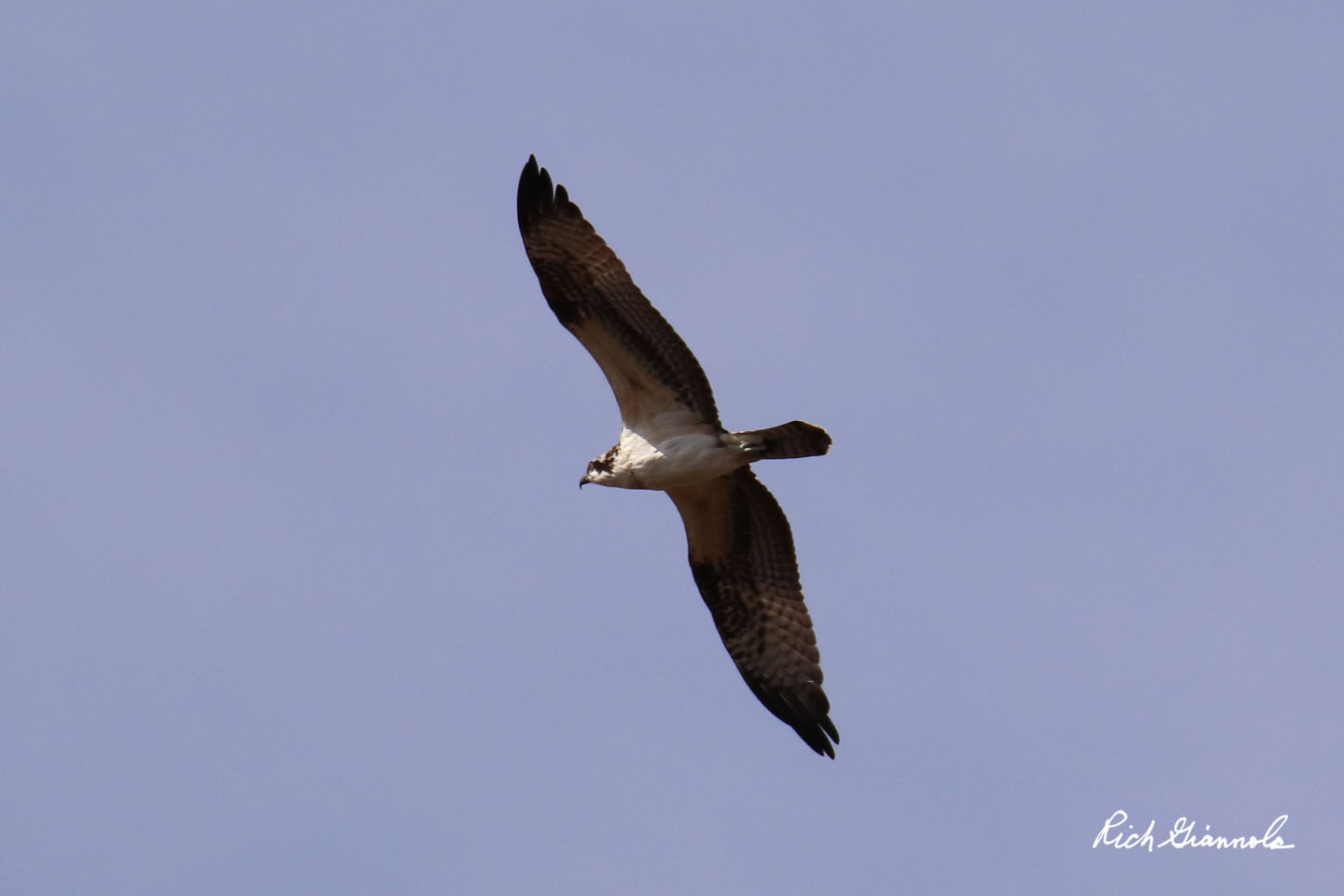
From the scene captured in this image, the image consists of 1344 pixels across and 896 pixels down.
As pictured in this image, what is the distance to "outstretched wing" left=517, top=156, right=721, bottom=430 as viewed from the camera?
43.8 ft

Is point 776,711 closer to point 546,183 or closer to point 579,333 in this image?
point 579,333

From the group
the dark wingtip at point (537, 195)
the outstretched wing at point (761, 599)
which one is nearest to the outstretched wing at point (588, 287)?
the dark wingtip at point (537, 195)

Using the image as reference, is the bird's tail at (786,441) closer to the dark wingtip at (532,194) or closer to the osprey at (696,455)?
the osprey at (696,455)

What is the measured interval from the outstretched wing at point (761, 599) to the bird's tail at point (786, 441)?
0.98 m

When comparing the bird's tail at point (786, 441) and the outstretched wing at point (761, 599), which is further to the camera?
the outstretched wing at point (761, 599)

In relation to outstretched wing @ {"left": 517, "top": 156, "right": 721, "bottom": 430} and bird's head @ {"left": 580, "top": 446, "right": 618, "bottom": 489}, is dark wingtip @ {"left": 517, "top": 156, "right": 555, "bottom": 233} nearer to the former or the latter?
outstretched wing @ {"left": 517, "top": 156, "right": 721, "bottom": 430}

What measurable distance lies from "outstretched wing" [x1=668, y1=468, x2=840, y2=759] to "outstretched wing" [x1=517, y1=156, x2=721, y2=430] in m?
1.40

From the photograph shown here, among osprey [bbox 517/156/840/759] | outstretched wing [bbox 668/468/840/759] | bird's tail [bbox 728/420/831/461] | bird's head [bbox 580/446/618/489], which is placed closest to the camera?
bird's tail [bbox 728/420/831/461]

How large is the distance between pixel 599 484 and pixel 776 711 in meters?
2.26

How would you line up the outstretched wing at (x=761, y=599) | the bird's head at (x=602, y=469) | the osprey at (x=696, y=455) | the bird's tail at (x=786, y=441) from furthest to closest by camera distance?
the outstretched wing at (x=761, y=599), the bird's head at (x=602, y=469), the osprey at (x=696, y=455), the bird's tail at (x=786, y=441)

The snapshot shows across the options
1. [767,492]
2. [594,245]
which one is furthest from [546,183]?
[767,492]

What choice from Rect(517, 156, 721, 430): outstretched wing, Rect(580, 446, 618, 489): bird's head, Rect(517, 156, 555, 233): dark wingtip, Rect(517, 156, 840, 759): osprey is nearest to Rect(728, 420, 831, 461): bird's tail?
Rect(517, 156, 840, 759): osprey

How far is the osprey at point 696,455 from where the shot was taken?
43.9 feet

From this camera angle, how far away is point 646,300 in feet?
43.8
